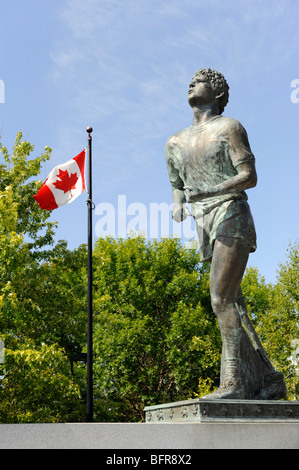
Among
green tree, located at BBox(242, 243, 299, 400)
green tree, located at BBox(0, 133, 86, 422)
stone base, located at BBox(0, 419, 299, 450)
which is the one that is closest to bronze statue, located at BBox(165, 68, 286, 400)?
stone base, located at BBox(0, 419, 299, 450)

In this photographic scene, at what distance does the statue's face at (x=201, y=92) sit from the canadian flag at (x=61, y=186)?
1000 cm

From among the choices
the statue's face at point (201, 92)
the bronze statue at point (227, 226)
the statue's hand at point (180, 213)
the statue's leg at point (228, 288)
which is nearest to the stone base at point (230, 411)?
the bronze statue at point (227, 226)

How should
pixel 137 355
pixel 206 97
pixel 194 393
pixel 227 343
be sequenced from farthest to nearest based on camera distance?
pixel 137 355, pixel 194 393, pixel 206 97, pixel 227 343

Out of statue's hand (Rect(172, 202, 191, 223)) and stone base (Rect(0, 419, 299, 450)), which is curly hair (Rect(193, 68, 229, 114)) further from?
stone base (Rect(0, 419, 299, 450))

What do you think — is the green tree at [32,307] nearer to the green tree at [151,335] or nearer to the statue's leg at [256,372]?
the green tree at [151,335]

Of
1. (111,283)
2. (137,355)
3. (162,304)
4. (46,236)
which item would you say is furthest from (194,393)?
(46,236)

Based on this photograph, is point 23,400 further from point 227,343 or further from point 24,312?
point 227,343

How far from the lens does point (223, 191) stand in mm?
5488

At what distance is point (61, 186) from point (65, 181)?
0.22 metres

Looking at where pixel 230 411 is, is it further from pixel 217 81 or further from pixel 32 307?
pixel 32 307

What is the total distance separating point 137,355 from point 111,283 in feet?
14.8

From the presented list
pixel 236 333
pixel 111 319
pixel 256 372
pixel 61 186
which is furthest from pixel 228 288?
pixel 111 319
